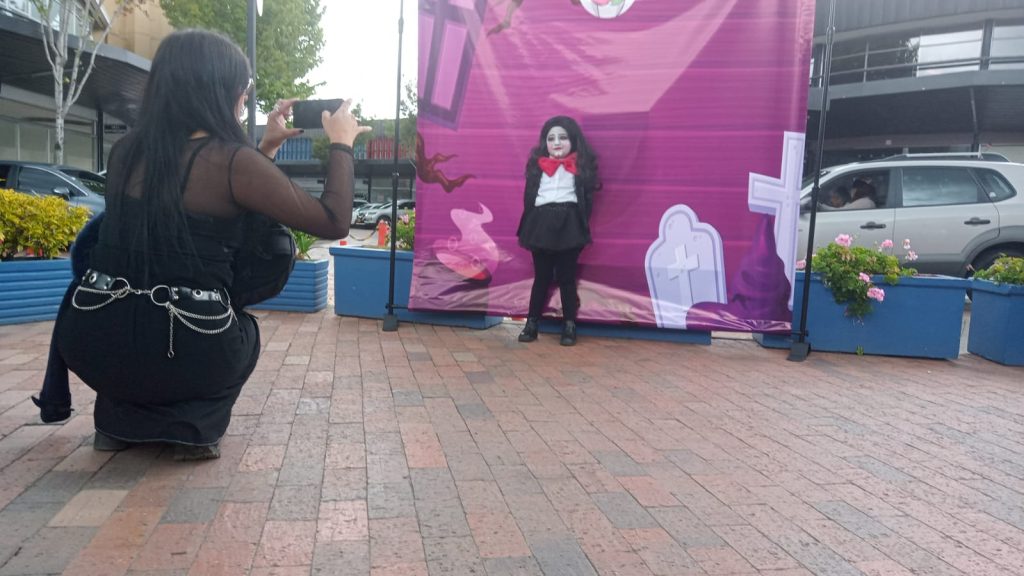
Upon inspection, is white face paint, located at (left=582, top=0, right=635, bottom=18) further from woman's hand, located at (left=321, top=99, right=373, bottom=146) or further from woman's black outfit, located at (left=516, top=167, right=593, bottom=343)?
woman's hand, located at (left=321, top=99, right=373, bottom=146)

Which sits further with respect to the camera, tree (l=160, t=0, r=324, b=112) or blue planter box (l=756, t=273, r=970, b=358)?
tree (l=160, t=0, r=324, b=112)

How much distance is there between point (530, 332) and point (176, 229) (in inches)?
131

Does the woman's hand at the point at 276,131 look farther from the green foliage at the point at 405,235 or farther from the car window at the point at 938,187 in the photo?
the car window at the point at 938,187

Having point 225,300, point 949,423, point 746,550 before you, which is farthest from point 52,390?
point 949,423

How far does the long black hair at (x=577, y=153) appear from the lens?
5320 millimetres

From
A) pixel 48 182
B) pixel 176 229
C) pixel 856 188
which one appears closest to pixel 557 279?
pixel 176 229

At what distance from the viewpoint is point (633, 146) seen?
18.0 feet

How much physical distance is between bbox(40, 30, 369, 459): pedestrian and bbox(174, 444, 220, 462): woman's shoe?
7 centimetres

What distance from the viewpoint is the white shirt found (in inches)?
210

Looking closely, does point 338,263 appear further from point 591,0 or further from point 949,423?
point 949,423

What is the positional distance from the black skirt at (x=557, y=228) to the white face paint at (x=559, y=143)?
14.6 inches

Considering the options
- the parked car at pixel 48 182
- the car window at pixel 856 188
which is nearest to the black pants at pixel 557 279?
the car window at pixel 856 188

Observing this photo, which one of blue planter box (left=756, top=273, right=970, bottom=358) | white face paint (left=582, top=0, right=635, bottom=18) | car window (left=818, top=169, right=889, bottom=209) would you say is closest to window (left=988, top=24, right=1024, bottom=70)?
car window (left=818, top=169, right=889, bottom=209)

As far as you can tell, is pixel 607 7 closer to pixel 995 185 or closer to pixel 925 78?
pixel 995 185
